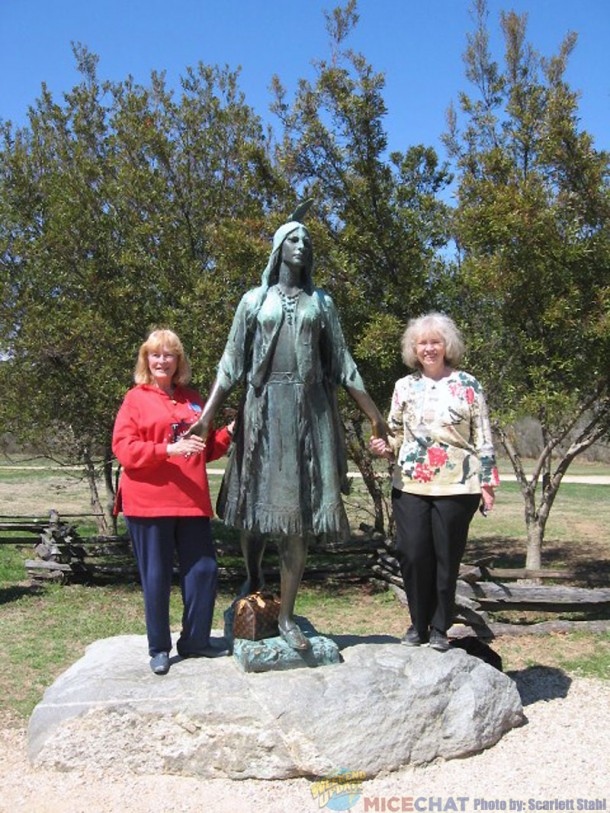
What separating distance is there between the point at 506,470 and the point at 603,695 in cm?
2462

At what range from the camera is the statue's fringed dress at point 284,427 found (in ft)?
14.0

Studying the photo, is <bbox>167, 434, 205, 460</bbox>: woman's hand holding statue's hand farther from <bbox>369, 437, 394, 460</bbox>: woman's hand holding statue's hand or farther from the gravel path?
the gravel path

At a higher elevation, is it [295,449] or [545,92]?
[545,92]

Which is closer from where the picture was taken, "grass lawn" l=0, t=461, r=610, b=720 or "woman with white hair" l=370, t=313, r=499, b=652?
"woman with white hair" l=370, t=313, r=499, b=652

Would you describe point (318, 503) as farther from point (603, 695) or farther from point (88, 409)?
point (88, 409)

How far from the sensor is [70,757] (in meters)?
4.07

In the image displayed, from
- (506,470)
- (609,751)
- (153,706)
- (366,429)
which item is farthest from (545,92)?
(506,470)

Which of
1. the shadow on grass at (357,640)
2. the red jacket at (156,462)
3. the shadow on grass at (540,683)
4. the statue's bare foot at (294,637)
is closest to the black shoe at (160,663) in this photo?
the statue's bare foot at (294,637)

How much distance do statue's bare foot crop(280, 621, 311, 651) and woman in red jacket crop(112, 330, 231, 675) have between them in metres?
0.44

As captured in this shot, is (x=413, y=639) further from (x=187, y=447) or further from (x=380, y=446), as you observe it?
(x=187, y=447)

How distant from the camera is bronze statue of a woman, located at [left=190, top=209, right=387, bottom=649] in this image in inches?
168

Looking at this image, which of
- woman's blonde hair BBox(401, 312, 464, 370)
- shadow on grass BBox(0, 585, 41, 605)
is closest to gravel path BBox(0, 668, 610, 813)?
woman's blonde hair BBox(401, 312, 464, 370)

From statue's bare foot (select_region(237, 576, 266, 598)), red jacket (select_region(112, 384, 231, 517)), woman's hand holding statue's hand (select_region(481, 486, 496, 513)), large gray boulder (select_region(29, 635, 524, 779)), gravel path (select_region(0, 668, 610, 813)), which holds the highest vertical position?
red jacket (select_region(112, 384, 231, 517))

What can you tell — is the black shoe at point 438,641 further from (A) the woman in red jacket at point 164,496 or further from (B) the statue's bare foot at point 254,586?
(A) the woman in red jacket at point 164,496
